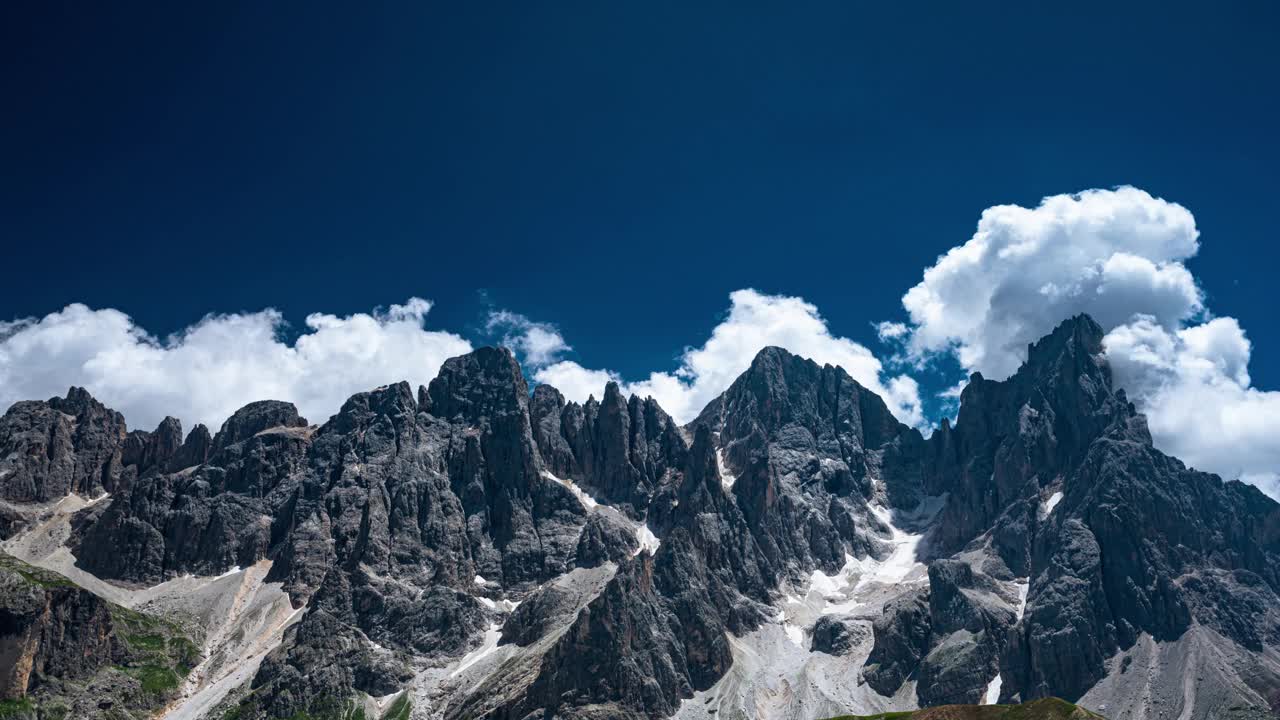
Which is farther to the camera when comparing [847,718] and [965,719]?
[847,718]

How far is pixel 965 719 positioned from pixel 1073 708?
1442 centimetres

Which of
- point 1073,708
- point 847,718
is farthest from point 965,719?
point 847,718

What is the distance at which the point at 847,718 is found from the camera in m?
157

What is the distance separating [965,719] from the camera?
13312 cm

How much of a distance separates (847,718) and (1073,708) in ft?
119

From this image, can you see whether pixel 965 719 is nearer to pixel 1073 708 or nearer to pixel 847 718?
pixel 1073 708

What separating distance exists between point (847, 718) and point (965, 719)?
2772 cm

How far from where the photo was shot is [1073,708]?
437 ft

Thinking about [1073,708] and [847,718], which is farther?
[847,718]
